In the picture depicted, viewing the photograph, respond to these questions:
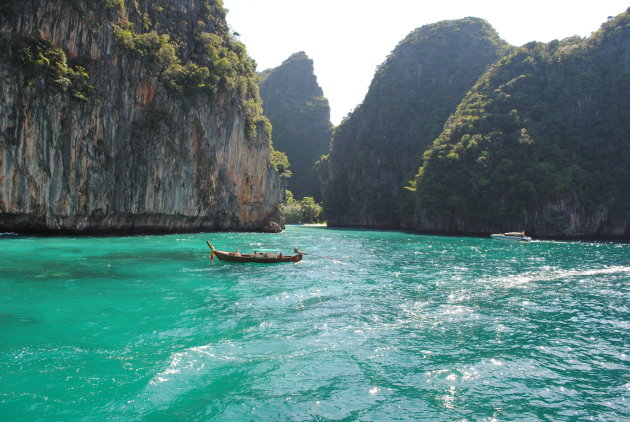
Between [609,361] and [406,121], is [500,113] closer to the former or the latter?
[406,121]

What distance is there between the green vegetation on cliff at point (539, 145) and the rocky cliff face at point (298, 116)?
81.0 m

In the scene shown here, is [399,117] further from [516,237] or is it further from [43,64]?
[43,64]

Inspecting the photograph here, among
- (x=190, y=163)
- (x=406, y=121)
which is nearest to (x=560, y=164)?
(x=406, y=121)

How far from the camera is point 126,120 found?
42219 millimetres

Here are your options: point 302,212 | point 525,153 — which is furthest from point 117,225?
point 302,212

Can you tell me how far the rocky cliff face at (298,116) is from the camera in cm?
15312

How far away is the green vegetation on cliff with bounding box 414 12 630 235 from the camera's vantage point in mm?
57844

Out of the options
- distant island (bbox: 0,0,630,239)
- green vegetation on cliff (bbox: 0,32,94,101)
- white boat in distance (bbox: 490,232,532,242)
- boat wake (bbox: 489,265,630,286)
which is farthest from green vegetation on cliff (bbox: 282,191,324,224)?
boat wake (bbox: 489,265,630,286)

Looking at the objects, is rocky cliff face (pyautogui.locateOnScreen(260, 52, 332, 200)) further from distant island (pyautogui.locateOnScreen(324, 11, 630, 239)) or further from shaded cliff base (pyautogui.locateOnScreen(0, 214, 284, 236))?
shaded cliff base (pyautogui.locateOnScreen(0, 214, 284, 236))

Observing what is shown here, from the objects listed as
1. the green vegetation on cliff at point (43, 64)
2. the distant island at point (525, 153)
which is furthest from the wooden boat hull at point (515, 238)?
the green vegetation on cliff at point (43, 64)

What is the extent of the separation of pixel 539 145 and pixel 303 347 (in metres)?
63.3

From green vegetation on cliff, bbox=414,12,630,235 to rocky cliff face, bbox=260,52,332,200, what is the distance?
8102 centimetres

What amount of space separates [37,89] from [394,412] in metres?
38.9

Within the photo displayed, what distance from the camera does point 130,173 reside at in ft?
140
